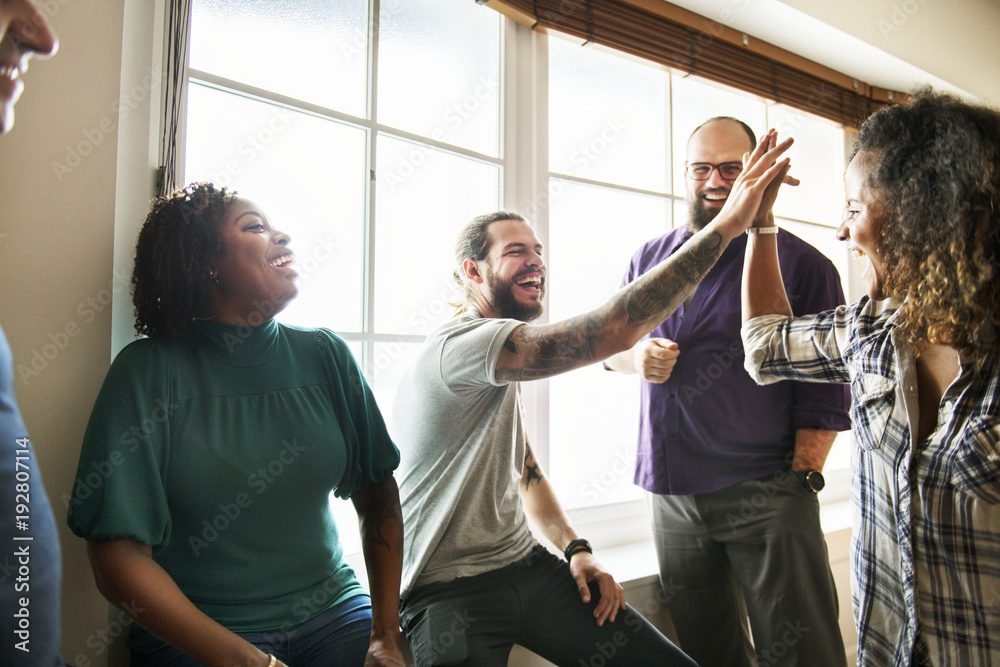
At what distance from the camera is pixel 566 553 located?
1.46m

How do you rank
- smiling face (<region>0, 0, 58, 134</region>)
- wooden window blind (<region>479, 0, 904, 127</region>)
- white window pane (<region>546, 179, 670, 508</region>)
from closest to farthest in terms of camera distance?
smiling face (<region>0, 0, 58, 134</region>) < wooden window blind (<region>479, 0, 904, 127</region>) < white window pane (<region>546, 179, 670, 508</region>)

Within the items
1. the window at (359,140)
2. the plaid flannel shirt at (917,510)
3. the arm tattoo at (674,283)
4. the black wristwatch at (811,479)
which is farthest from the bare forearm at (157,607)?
the black wristwatch at (811,479)

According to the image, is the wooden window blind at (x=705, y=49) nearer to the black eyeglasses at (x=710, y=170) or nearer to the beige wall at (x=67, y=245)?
the black eyeglasses at (x=710, y=170)

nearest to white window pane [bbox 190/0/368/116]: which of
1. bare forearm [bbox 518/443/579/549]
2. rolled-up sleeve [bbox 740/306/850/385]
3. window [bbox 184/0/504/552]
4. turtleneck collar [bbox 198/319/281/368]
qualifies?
window [bbox 184/0/504/552]

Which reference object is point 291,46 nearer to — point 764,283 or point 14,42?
point 14,42

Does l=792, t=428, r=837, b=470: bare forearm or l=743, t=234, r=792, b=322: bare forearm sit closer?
l=743, t=234, r=792, b=322: bare forearm

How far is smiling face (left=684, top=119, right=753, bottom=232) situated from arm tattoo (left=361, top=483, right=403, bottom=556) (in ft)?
3.90

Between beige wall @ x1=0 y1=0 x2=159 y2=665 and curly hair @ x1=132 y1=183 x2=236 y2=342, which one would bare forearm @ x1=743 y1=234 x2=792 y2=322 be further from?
beige wall @ x1=0 y1=0 x2=159 y2=665

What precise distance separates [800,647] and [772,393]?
0.63 meters

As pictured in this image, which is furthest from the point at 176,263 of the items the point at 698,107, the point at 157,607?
the point at 698,107

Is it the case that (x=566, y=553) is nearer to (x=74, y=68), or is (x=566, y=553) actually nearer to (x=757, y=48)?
(x=74, y=68)

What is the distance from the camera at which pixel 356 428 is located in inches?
51.0

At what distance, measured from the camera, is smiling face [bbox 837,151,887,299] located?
1005 millimetres

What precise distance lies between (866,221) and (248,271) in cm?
118
